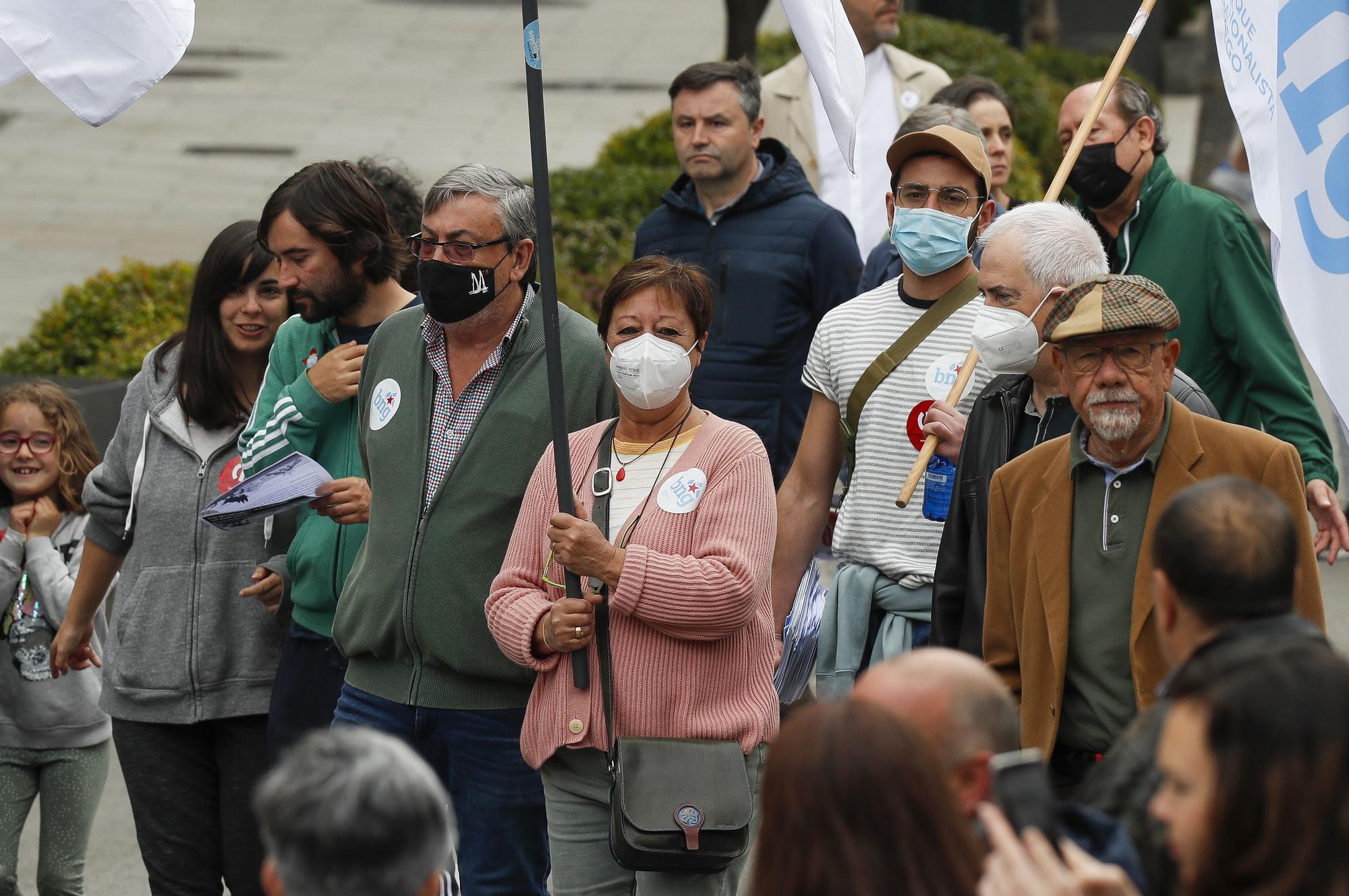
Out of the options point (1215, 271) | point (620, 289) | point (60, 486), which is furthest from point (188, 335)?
point (1215, 271)

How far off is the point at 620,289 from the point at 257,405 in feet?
4.04

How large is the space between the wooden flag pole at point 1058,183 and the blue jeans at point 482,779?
118cm

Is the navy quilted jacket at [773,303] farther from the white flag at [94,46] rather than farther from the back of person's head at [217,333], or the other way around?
the white flag at [94,46]

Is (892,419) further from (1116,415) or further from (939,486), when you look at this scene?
(1116,415)

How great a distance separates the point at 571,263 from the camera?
34.5 ft

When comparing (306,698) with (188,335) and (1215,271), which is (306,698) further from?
(1215,271)

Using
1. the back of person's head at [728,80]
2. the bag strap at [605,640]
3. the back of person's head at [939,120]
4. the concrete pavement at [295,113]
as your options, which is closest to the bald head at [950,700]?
the bag strap at [605,640]

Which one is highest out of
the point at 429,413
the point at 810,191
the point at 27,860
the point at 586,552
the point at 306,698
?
the point at 810,191

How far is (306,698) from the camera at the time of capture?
16.4 ft

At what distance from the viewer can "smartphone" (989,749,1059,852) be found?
8.14 ft

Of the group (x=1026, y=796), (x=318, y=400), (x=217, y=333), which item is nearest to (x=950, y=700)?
(x=1026, y=796)

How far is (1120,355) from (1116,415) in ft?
0.44

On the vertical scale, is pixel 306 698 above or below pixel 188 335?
below

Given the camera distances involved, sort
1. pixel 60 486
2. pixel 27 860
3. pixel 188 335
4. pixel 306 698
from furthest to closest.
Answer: pixel 27 860
pixel 60 486
pixel 188 335
pixel 306 698
